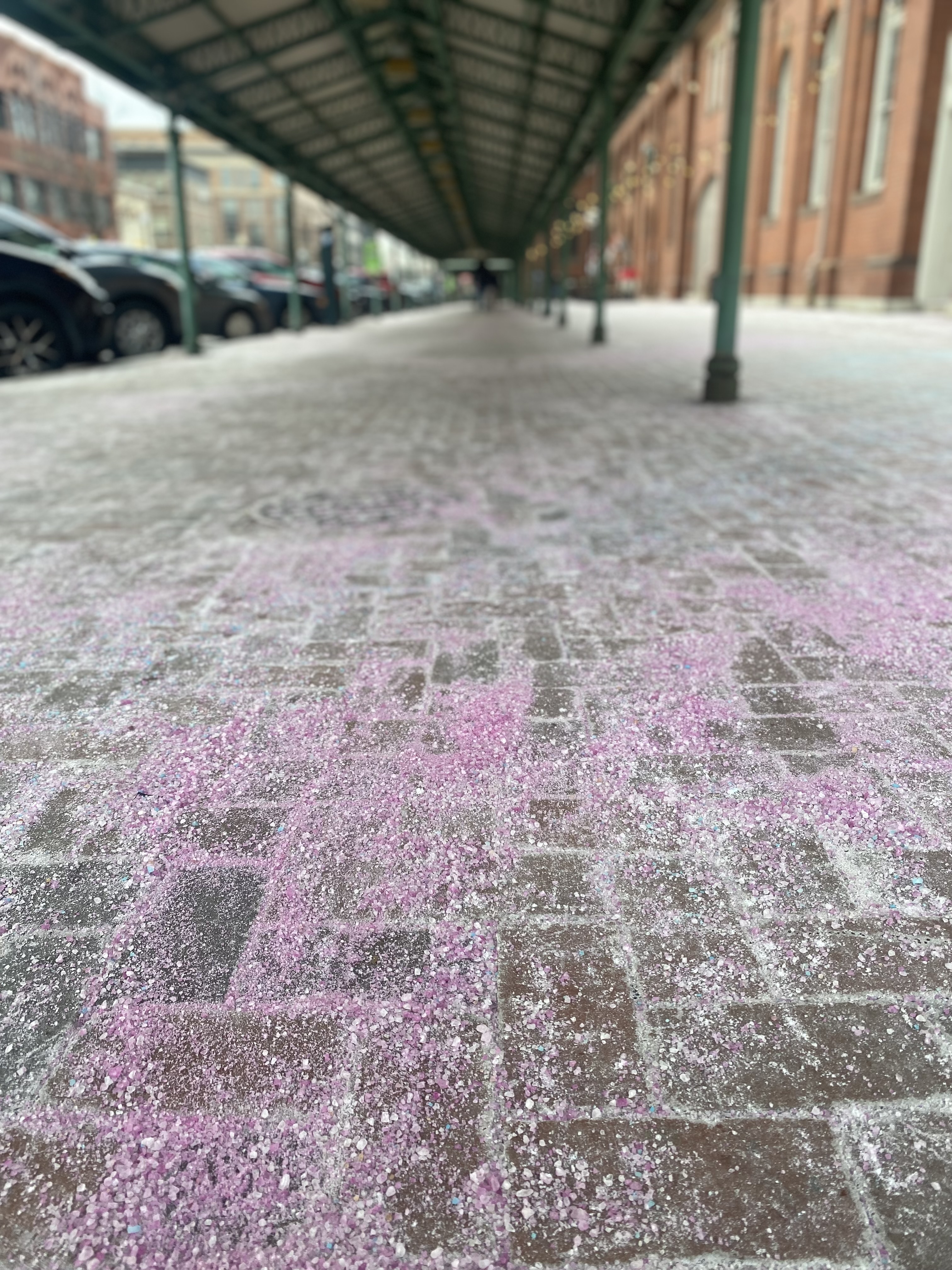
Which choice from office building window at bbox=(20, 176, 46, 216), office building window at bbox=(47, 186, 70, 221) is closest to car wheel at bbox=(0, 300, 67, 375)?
office building window at bbox=(20, 176, 46, 216)

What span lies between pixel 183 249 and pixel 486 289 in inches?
1355

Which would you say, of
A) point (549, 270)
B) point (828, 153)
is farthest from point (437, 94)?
point (828, 153)

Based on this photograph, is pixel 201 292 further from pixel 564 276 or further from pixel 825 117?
pixel 825 117

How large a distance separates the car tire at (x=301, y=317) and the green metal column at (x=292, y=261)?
0.43 feet

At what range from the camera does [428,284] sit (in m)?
62.5

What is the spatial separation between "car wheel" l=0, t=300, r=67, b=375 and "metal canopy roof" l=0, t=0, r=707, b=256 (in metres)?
3.25

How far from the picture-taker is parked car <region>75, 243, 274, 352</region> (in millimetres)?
14570

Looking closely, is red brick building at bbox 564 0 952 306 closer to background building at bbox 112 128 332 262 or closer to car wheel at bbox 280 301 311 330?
car wheel at bbox 280 301 311 330

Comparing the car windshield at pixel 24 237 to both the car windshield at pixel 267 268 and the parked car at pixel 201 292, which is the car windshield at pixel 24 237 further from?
the car windshield at pixel 267 268

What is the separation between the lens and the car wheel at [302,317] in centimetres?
2408

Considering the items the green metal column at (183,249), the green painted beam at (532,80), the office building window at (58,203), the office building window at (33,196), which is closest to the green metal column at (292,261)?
the green painted beam at (532,80)

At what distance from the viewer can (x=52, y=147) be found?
5469cm

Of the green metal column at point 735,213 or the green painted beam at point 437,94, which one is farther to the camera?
the green painted beam at point 437,94

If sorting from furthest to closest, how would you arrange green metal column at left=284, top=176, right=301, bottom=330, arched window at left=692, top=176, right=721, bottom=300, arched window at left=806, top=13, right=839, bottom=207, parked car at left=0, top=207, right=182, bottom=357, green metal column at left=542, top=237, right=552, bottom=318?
1. arched window at left=692, top=176, right=721, bottom=300
2. green metal column at left=542, top=237, right=552, bottom=318
3. arched window at left=806, top=13, right=839, bottom=207
4. green metal column at left=284, top=176, right=301, bottom=330
5. parked car at left=0, top=207, right=182, bottom=357
